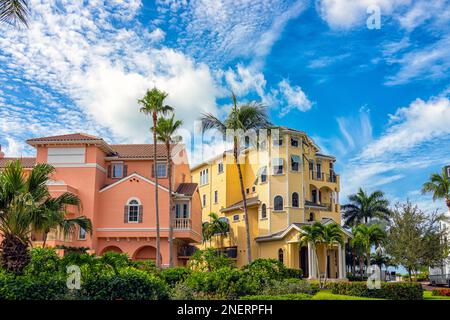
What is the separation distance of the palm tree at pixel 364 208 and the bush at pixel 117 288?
173ft

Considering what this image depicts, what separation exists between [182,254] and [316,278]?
11883 millimetres

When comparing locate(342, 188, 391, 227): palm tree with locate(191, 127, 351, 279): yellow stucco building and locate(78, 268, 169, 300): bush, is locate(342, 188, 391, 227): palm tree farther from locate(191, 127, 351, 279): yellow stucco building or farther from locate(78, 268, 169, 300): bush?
locate(78, 268, 169, 300): bush

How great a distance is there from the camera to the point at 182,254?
46.5 m

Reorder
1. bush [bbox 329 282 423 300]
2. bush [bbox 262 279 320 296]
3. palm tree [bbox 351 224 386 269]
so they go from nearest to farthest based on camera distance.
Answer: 1. bush [bbox 262 279 320 296]
2. bush [bbox 329 282 423 300]
3. palm tree [bbox 351 224 386 269]

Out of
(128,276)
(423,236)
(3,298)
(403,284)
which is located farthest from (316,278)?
(3,298)

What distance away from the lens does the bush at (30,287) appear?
16031mm

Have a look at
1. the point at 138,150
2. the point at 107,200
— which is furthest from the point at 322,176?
the point at 107,200

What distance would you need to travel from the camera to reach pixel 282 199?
170ft

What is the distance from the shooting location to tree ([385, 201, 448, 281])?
126 ft

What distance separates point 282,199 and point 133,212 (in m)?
16.2

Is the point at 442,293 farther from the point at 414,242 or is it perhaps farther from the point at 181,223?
the point at 181,223

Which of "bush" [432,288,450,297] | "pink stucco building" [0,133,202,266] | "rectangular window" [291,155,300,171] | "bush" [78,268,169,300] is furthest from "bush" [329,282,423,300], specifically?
"rectangular window" [291,155,300,171]

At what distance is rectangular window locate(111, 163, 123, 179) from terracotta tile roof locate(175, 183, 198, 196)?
5.18 metres

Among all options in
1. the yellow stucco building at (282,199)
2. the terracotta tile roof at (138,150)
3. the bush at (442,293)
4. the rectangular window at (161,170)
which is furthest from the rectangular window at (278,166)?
the bush at (442,293)
